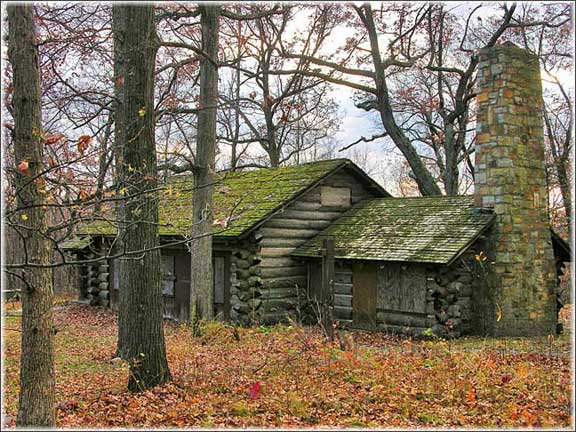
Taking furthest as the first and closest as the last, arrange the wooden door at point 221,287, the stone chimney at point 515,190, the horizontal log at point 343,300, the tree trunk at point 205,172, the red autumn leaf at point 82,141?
the wooden door at point 221,287 → the horizontal log at point 343,300 → the tree trunk at point 205,172 → the stone chimney at point 515,190 → the red autumn leaf at point 82,141

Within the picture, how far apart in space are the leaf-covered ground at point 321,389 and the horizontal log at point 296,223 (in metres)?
5.76

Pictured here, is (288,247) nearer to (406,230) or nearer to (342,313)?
(342,313)

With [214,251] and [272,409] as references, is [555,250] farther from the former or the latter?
[272,409]

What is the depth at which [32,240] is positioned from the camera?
289 inches

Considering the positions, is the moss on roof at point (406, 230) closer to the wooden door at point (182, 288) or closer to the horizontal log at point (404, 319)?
the horizontal log at point (404, 319)

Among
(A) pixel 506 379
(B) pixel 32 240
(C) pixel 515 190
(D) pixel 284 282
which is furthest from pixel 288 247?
(B) pixel 32 240

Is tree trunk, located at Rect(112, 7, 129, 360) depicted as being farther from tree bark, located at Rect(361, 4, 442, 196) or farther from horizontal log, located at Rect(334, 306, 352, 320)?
tree bark, located at Rect(361, 4, 442, 196)

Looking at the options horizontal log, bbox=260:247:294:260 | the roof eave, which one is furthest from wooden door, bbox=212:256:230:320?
the roof eave

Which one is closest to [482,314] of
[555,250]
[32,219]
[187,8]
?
[555,250]

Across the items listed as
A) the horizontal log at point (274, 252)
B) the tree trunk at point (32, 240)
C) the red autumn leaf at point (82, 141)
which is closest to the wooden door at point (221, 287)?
the horizontal log at point (274, 252)

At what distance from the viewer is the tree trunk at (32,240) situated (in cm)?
731

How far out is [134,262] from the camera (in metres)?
10.2

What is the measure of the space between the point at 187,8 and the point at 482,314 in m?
11.1

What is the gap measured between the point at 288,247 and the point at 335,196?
247 cm
